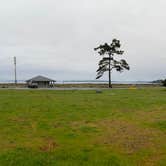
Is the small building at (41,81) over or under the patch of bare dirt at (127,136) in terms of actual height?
over

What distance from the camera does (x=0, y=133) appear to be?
33.5 feet

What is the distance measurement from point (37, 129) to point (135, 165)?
4.90 meters

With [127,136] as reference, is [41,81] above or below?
above

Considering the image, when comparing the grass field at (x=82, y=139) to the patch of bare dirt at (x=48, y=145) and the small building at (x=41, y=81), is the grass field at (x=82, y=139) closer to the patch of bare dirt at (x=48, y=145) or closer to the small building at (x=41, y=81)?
the patch of bare dirt at (x=48, y=145)

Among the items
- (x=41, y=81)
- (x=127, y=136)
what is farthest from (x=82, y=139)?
(x=41, y=81)

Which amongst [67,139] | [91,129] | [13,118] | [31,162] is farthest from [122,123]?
[31,162]

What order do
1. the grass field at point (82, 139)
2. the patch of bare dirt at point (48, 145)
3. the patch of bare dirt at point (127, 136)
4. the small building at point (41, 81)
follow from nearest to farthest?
the grass field at point (82, 139), the patch of bare dirt at point (48, 145), the patch of bare dirt at point (127, 136), the small building at point (41, 81)

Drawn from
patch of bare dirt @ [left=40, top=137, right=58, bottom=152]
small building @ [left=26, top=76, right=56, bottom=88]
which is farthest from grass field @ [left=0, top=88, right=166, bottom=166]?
small building @ [left=26, top=76, right=56, bottom=88]

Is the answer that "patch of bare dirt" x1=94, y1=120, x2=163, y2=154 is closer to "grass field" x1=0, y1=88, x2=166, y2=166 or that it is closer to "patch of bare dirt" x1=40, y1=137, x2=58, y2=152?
"grass field" x1=0, y1=88, x2=166, y2=166

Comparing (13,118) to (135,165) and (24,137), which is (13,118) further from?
(135,165)

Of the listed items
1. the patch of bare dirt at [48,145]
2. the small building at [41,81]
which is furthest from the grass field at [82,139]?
the small building at [41,81]

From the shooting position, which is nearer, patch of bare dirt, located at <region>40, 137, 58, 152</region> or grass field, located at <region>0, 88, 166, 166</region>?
grass field, located at <region>0, 88, 166, 166</region>

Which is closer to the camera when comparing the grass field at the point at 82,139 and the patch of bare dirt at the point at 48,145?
the grass field at the point at 82,139

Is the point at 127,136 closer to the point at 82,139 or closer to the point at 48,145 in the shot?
the point at 82,139
